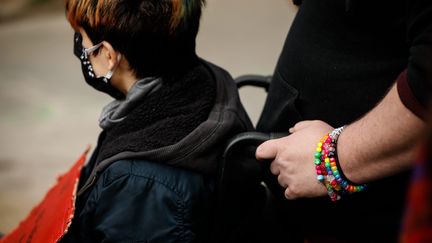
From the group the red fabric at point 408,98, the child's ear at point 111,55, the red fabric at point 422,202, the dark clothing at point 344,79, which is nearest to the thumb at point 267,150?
the dark clothing at point 344,79

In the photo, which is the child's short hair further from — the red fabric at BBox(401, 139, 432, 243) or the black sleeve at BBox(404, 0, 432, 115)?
the red fabric at BBox(401, 139, 432, 243)

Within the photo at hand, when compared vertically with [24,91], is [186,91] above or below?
above

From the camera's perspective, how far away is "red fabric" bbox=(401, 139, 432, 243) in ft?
1.12

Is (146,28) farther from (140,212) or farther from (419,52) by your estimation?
(419,52)

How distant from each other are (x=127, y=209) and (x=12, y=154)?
207 cm

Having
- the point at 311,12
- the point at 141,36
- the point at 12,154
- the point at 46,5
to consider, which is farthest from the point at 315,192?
the point at 46,5

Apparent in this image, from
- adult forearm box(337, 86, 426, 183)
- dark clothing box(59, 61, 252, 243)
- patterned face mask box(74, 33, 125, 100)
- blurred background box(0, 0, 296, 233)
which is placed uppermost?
patterned face mask box(74, 33, 125, 100)

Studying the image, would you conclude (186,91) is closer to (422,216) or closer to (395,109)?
(395,109)

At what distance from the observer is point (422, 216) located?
344 mm

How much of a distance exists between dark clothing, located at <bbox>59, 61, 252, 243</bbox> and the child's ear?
122 mm

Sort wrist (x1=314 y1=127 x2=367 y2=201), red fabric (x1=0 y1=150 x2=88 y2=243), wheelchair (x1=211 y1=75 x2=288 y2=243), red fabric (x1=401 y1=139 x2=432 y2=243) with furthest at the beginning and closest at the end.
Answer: red fabric (x1=0 y1=150 x2=88 y2=243) → wheelchair (x1=211 y1=75 x2=288 y2=243) → wrist (x1=314 y1=127 x2=367 y2=201) → red fabric (x1=401 y1=139 x2=432 y2=243)

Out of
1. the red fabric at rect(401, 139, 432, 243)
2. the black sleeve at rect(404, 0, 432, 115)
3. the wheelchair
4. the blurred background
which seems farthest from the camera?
the blurred background

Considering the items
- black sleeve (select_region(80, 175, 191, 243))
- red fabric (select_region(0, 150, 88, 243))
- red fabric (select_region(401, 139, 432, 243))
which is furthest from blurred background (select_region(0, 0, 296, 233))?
red fabric (select_region(401, 139, 432, 243))

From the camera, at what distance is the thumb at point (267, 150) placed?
3.19ft
